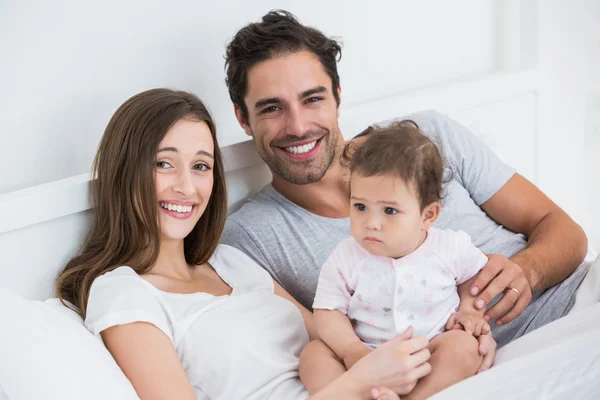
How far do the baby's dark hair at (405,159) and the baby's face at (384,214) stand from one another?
→ 0.02 meters

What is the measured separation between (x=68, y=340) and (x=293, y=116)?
2.93 ft

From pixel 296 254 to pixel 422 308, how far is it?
51 cm

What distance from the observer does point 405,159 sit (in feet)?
4.78

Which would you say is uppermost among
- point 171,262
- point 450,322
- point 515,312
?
point 171,262

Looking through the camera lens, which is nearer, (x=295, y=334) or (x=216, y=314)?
(x=216, y=314)

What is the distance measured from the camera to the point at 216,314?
5.26ft

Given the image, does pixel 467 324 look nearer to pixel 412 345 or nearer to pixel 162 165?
pixel 412 345

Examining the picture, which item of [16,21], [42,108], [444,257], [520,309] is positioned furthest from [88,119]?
[520,309]

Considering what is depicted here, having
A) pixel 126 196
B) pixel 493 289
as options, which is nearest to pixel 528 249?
pixel 493 289

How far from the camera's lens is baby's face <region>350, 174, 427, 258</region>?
4.79 feet

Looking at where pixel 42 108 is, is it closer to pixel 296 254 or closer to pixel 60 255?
pixel 60 255

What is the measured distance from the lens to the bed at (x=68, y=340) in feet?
4.18

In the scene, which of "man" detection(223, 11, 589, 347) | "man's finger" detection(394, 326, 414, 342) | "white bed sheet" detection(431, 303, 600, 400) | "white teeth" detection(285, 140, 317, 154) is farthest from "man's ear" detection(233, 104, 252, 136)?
"white bed sheet" detection(431, 303, 600, 400)

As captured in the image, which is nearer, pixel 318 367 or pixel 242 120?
pixel 318 367
